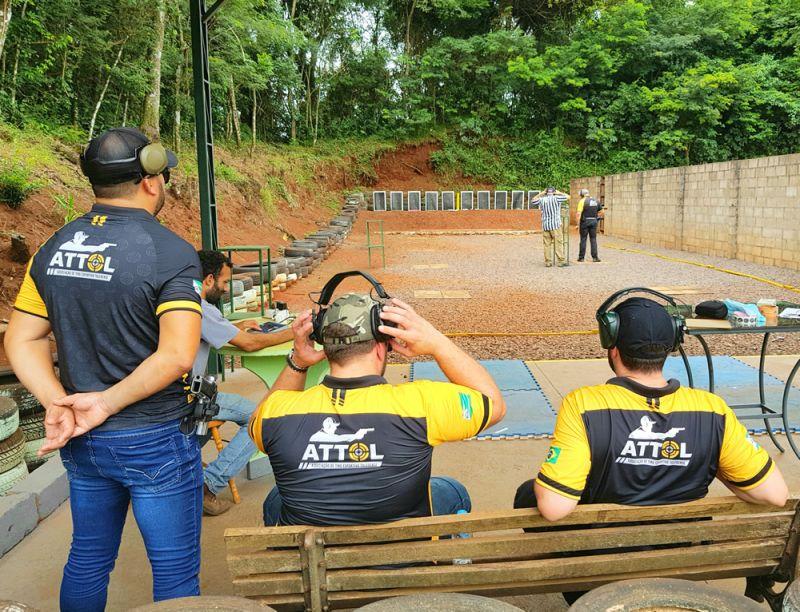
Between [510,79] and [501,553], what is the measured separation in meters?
33.4

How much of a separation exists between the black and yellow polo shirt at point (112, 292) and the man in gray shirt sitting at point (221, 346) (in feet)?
3.37

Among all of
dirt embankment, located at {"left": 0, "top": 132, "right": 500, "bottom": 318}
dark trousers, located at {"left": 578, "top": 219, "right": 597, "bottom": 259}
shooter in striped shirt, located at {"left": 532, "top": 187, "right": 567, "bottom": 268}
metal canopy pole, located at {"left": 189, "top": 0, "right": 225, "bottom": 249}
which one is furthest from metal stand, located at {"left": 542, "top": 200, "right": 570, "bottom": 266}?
metal canopy pole, located at {"left": 189, "top": 0, "right": 225, "bottom": 249}

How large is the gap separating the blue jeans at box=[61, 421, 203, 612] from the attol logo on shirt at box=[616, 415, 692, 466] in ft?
4.40

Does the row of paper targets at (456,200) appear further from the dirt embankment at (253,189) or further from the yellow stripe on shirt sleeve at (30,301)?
the yellow stripe on shirt sleeve at (30,301)

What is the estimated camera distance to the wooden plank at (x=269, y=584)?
1.66m

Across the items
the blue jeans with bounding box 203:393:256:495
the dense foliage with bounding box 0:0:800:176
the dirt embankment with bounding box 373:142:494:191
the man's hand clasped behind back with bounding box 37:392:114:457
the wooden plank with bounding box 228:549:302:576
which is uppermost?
the dense foliage with bounding box 0:0:800:176

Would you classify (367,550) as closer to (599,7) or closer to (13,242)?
(13,242)

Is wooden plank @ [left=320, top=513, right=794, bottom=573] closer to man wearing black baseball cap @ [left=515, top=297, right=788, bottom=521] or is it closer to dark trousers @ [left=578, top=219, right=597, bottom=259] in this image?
man wearing black baseball cap @ [left=515, top=297, right=788, bottom=521]

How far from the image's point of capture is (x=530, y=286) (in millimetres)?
11391

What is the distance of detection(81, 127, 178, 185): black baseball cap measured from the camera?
1706mm

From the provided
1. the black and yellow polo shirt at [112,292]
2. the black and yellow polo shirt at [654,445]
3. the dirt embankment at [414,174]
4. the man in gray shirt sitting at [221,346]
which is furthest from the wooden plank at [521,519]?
the dirt embankment at [414,174]

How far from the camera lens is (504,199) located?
100 ft

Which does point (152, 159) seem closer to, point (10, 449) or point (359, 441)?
point (359, 441)

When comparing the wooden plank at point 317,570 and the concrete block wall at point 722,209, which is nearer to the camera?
the wooden plank at point 317,570
